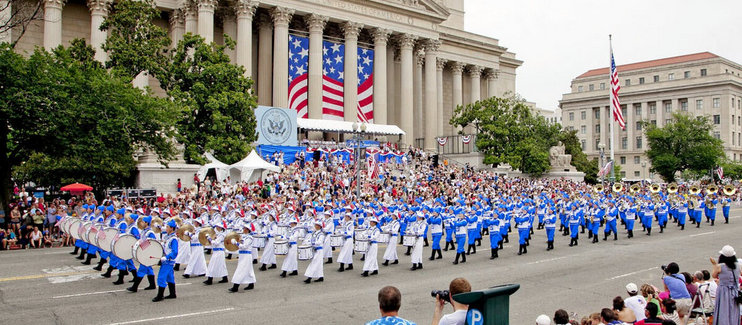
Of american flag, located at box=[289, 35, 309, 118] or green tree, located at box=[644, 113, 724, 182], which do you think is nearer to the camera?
american flag, located at box=[289, 35, 309, 118]

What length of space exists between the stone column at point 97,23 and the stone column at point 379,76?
22104mm

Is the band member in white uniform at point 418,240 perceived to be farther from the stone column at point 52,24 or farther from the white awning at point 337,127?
the stone column at point 52,24

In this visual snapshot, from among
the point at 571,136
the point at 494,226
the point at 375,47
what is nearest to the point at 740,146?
the point at 571,136

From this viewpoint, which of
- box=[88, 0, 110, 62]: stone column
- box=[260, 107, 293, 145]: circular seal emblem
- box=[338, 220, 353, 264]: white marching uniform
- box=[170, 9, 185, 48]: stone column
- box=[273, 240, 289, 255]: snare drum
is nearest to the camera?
box=[273, 240, 289, 255]: snare drum

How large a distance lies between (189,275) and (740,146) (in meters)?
108

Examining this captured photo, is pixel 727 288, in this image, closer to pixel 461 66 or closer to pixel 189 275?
pixel 189 275

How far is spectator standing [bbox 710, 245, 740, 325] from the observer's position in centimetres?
847

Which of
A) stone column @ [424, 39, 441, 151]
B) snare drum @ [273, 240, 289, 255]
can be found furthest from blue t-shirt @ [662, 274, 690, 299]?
stone column @ [424, 39, 441, 151]

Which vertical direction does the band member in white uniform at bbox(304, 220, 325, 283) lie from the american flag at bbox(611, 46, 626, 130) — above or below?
below

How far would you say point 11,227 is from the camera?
21781 mm

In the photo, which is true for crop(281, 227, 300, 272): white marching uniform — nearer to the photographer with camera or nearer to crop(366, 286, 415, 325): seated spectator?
the photographer with camera

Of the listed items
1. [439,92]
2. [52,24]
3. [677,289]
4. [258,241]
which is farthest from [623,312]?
[439,92]

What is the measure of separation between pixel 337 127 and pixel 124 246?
110 feet

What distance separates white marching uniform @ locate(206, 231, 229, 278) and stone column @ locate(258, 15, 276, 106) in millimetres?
33556
